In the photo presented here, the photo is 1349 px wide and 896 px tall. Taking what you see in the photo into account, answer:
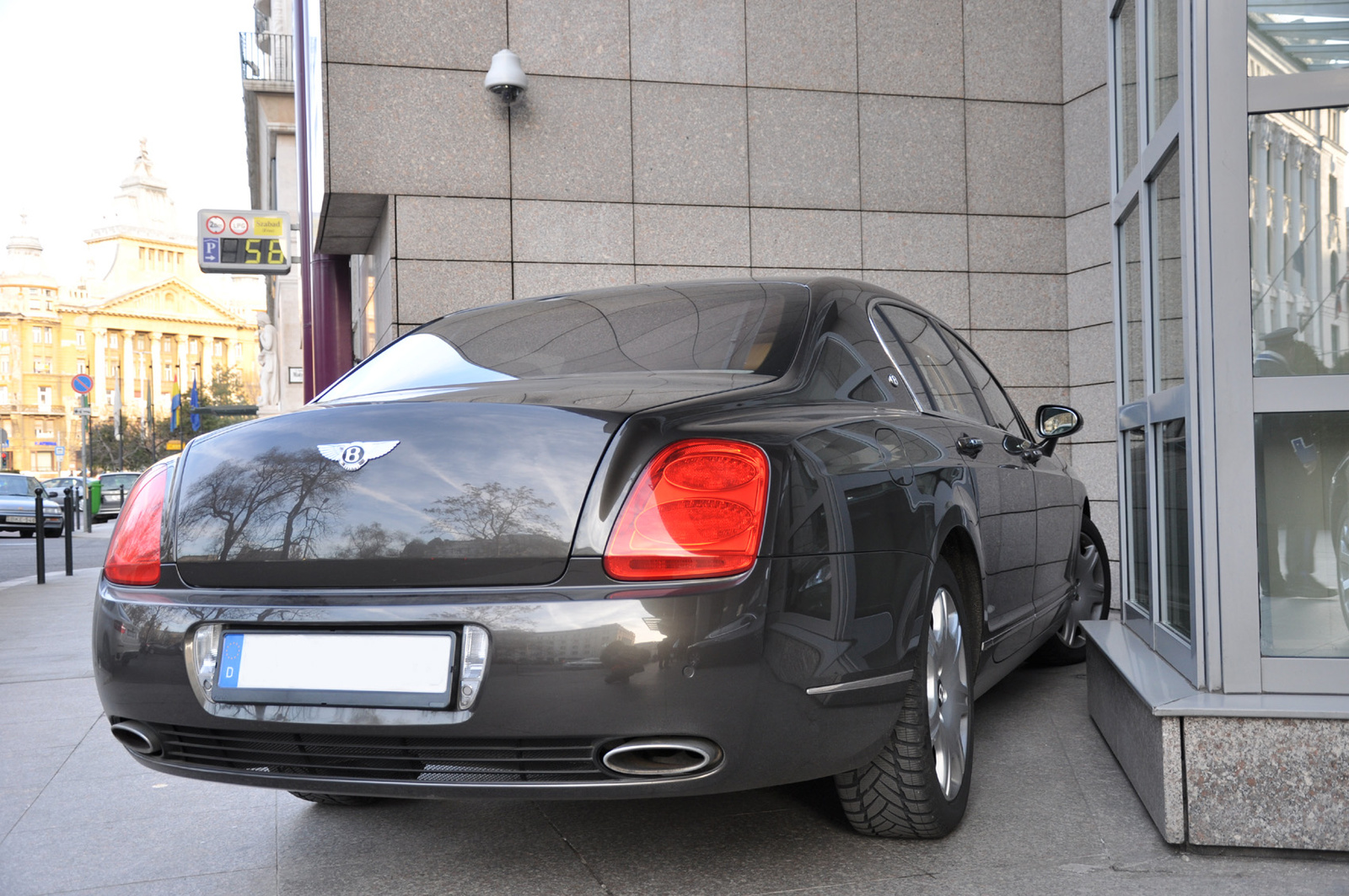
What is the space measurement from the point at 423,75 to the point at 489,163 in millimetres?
738

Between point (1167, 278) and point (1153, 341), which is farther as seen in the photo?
point (1153, 341)

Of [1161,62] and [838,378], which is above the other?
[1161,62]

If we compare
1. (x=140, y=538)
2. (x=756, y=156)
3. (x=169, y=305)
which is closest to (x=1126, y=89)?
(x=140, y=538)

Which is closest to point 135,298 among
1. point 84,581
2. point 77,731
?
point 84,581

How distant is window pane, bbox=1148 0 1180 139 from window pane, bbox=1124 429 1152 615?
96 centimetres

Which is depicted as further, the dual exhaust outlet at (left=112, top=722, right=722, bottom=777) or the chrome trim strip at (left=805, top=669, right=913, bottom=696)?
the chrome trim strip at (left=805, top=669, right=913, bottom=696)

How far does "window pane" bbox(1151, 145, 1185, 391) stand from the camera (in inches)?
129

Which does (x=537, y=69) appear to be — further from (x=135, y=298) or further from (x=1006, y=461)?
(x=135, y=298)

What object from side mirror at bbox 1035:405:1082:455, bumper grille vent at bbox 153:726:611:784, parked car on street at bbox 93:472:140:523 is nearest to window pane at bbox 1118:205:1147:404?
side mirror at bbox 1035:405:1082:455

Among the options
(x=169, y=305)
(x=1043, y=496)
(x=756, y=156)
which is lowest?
(x=1043, y=496)

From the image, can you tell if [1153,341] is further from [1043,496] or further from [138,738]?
[138,738]

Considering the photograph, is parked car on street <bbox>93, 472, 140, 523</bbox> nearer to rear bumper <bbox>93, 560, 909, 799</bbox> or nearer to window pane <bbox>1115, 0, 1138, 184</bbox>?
window pane <bbox>1115, 0, 1138, 184</bbox>

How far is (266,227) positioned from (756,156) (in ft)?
23.1

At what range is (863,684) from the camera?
243 cm
